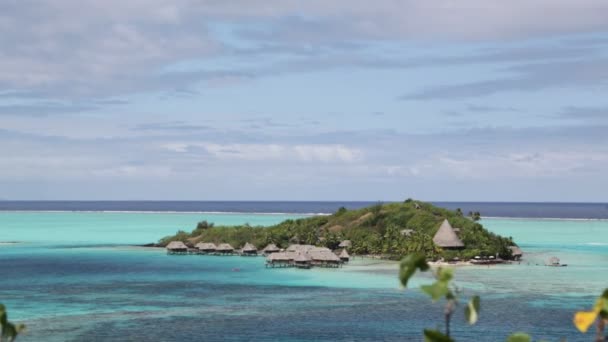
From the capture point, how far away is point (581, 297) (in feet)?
185

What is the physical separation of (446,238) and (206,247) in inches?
1206

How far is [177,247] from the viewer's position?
4013 inches

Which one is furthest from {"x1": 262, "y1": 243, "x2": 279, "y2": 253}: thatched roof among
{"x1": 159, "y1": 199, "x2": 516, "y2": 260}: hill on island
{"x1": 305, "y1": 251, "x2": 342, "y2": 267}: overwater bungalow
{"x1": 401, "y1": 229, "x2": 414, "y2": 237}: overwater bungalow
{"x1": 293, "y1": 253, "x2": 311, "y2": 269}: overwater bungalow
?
{"x1": 401, "y1": 229, "x2": 414, "y2": 237}: overwater bungalow

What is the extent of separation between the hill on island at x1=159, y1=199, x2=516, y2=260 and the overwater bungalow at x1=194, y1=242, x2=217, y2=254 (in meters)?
2.96

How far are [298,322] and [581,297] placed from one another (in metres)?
21.1

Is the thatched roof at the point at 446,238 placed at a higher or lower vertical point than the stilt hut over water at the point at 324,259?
higher

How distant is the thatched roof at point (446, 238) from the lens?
84688 millimetres

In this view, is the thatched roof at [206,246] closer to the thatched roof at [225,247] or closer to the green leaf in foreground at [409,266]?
the thatched roof at [225,247]

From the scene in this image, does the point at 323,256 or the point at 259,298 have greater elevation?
the point at 323,256

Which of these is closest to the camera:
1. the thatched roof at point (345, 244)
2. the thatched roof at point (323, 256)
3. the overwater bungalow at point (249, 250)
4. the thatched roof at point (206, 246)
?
the thatched roof at point (323, 256)

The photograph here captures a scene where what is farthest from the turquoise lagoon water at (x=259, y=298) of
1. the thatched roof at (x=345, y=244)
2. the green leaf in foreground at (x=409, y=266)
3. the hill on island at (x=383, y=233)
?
the green leaf in foreground at (x=409, y=266)

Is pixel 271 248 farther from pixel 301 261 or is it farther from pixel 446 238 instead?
pixel 446 238

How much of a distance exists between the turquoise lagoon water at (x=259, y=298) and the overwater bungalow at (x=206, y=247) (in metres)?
4.28

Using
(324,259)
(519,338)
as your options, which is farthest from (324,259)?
(519,338)
